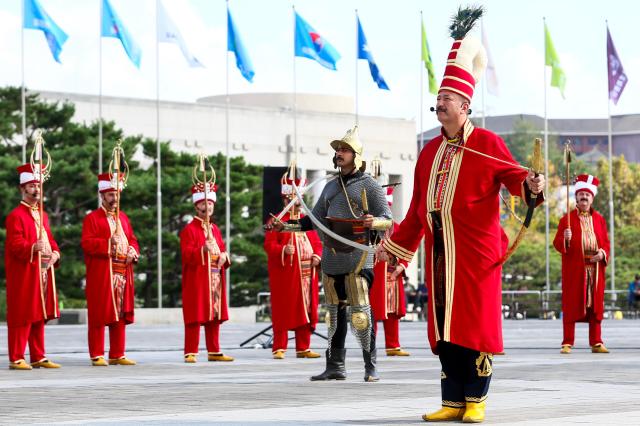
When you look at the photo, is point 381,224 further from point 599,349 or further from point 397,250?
point 599,349

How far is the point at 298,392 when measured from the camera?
1201 cm

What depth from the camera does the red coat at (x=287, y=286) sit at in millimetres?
18719

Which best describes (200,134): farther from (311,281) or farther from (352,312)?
(352,312)

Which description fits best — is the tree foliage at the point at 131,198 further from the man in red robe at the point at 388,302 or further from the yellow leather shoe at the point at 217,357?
Answer: the yellow leather shoe at the point at 217,357

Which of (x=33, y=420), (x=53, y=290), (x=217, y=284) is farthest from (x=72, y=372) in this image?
(x=33, y=420)

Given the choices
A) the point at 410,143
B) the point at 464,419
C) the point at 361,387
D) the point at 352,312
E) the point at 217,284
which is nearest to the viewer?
the point at 464,419

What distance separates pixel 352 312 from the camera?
13406 mm

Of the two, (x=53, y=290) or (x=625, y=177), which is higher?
(x=625, y=177)

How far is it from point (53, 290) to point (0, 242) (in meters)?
29.6

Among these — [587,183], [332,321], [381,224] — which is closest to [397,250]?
[381,224]

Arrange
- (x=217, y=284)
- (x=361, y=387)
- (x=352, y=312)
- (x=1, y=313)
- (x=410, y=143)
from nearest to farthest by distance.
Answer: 1. (x=361, y=387)
2. (x=352, y=312)
3. (x=217, y=284)
4. (x=1, y=313)
5. (x=410, y=143)

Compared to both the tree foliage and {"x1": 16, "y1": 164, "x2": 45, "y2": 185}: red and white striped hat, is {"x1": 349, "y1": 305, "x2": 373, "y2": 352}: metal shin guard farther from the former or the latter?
the tree foliage

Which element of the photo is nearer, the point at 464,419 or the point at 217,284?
the point at 464,419

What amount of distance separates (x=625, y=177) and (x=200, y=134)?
2402 cm
